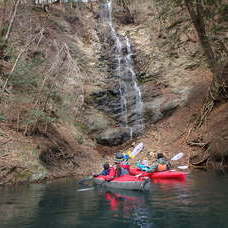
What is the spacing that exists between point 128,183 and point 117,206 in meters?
2.70

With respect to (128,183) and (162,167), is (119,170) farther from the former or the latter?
(162,167)

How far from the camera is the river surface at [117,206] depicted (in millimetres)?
7996

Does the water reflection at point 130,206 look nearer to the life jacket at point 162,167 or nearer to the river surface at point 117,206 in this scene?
the river surface at point 117,206

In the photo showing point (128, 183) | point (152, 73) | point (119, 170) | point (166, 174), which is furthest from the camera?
point (152, 73)

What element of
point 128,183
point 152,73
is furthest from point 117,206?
point 152,73

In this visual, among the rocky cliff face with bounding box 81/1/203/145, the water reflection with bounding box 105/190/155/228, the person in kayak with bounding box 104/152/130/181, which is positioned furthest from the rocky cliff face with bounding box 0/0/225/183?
the water reflection with bounding box 105/190/155/228

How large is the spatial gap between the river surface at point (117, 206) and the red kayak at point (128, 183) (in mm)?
218

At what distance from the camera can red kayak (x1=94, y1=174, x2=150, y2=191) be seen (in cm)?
1222

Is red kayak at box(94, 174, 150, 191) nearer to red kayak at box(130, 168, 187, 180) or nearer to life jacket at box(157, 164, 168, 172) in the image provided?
red kayak at box(130, 168, 187, 180)

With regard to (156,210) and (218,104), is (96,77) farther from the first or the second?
(156,210)

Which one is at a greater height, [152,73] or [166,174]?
[152,73]

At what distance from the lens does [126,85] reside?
26.1 m

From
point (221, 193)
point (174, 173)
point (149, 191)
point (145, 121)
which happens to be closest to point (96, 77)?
point (145, 121)

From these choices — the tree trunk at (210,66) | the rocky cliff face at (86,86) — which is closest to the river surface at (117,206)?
the rocky cliff face at (86,86)
